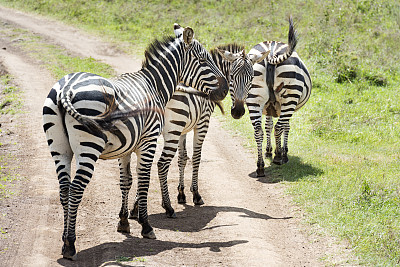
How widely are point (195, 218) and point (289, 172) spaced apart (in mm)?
3017

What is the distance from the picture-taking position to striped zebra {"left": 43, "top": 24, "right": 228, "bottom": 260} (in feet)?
20.0

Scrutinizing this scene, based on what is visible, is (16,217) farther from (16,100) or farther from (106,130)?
(16,100)

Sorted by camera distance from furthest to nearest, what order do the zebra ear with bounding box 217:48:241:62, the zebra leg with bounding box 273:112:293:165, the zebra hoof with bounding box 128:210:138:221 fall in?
the zebra leg with bounding box 273:112:293:165, the zebra ear with bounding box 217:48:241:62, the zebra hoof with bounding box 128:210:138:221

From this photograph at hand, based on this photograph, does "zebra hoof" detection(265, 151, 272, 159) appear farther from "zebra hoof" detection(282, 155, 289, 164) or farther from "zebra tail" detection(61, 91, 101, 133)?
"zebra tail" detection(61, 91, 101, 133)

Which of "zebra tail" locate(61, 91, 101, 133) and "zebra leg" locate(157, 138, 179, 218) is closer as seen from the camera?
"zebra tail" locate(61, 91, 101, 133)

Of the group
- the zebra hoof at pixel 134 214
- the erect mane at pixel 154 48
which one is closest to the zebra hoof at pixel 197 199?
the zebra hoof at pixel 134 214

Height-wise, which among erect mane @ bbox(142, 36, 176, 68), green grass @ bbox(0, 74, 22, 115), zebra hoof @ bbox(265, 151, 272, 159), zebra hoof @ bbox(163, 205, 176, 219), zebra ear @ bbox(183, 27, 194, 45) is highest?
zebra ear @ bbox(183, 27, 194, 45)

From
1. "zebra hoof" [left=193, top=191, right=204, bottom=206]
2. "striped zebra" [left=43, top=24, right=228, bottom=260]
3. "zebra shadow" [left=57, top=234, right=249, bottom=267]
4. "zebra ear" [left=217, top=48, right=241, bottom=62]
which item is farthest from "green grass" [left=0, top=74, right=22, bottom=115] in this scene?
"zebra shadow" [left=57, top=234, right=249, bottom=267]

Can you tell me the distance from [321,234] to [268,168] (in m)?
3.66

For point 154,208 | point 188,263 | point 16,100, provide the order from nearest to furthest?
point 188,263 → point 154,208 → point 16,100

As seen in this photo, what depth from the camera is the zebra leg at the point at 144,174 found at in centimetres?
723

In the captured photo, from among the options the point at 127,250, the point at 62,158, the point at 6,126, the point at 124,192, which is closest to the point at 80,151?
the point at 62,158

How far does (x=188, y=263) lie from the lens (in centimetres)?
653

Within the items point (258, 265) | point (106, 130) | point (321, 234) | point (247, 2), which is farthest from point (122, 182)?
point (247, 2)
